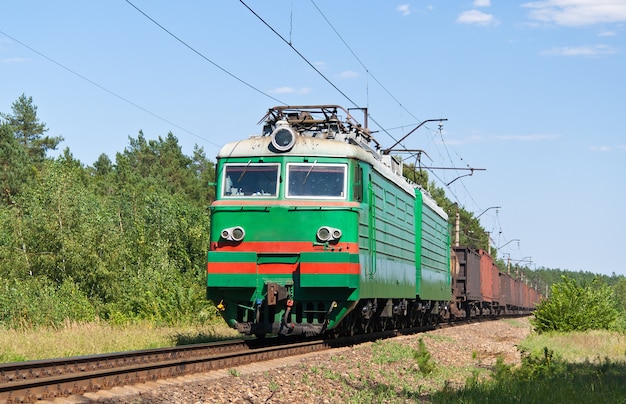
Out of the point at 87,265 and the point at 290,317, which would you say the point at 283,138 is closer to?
the point at 290,317

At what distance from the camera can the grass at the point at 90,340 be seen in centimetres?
1425

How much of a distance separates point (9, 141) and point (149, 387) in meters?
55.6

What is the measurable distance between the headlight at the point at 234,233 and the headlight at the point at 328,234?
142cm

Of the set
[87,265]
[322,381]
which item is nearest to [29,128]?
[87,265]

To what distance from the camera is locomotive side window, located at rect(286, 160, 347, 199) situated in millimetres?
15906

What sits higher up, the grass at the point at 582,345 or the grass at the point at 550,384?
the grass at the point at 582,345

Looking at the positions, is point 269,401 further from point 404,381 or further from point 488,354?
point 488,354

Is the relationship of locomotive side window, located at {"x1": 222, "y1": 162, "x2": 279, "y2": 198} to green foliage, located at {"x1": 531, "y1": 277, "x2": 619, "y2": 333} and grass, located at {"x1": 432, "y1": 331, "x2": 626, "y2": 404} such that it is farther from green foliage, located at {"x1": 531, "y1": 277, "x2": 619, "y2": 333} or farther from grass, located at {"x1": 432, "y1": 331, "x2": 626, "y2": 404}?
green foliage, located at {"x1": 531, "y1": 277, "x2": 619, "y2": 333}

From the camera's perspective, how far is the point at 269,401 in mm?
9758

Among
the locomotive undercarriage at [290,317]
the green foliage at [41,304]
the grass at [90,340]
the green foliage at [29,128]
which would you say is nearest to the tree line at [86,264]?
the green foliage at [41,304]

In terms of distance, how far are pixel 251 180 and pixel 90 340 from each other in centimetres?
426

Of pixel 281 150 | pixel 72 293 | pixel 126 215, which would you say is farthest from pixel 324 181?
pixel 126 215

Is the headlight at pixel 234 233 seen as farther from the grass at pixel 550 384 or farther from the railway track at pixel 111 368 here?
the grass at pixel 550 384

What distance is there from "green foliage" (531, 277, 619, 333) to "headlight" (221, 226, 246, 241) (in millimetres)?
17471
